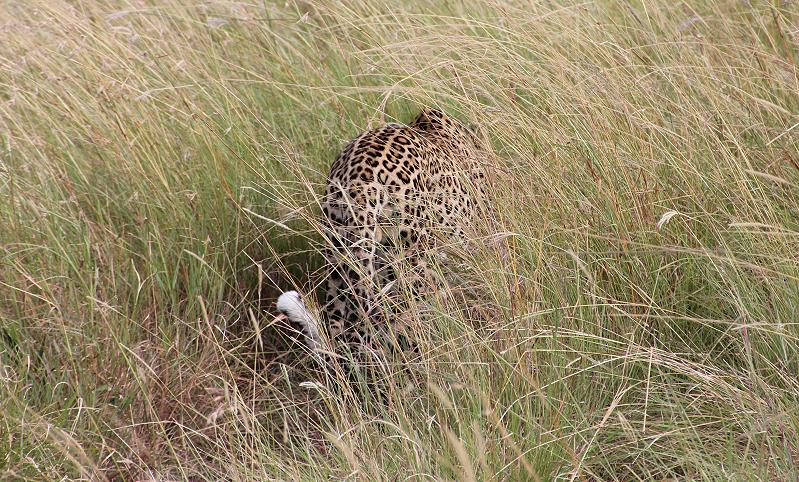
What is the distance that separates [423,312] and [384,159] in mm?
830

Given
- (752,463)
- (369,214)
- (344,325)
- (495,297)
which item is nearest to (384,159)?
(369,214)

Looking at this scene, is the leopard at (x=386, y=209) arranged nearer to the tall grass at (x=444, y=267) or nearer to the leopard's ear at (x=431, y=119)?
the leopard's ear at (x=431, y=119)

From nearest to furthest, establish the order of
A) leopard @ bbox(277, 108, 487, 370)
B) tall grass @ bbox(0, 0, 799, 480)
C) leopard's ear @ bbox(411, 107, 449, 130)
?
tall grass @ bbox(0, 0, 799, 480) → leopard @ bbox(277, 108, 487, 370) → leopard's ear @ bbox(411, 107, 449, 130)

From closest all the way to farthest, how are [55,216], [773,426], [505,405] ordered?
[773,426] → [505,405] → [55,216]

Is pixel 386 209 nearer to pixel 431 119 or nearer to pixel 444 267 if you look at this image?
pixel 444 267

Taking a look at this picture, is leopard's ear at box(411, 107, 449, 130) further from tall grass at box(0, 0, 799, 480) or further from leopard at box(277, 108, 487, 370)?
tall grass at box(0, 0, 799, 480)

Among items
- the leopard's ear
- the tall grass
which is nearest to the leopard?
the leopard's ear

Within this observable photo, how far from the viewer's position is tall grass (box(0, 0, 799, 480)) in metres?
2.60

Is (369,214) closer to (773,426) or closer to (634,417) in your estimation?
(634,417)

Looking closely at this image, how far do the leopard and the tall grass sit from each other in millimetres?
122

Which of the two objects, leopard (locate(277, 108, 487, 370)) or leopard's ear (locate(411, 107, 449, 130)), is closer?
leopard (locate(277, 108, 487, 370))

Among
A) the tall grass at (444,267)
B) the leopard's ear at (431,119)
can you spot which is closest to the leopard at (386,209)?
the leopard's ear at (431,119)

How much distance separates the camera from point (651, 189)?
10.3 feet

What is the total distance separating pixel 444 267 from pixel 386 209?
0.36 m
